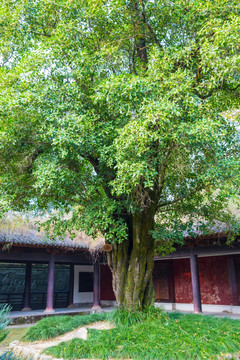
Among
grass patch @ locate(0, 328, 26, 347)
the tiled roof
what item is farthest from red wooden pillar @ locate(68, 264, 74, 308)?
grass patch @ locate(0, 328, 26, 347)

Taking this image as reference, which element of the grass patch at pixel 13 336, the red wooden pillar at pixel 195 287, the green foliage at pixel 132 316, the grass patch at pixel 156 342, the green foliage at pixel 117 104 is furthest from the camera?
the red wooden pillar at pixel 195 287

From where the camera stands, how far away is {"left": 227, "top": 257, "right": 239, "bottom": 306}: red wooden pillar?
10.9 m

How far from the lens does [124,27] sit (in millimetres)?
6891

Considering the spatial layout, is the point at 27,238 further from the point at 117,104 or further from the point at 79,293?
the point at 117,104

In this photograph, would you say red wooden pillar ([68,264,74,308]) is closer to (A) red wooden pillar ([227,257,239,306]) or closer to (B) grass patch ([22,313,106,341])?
(B) grass patch ([22,313,106,341])

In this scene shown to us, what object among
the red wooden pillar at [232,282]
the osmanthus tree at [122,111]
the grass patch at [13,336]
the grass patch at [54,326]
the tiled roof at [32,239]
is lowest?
the grass patch at [13,336]

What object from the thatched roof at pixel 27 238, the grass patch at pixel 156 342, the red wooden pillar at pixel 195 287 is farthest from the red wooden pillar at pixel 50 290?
the grass patch at pixel 156 342

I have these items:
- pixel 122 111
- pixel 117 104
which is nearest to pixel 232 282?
pixel 122 111

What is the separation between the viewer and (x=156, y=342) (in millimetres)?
5211

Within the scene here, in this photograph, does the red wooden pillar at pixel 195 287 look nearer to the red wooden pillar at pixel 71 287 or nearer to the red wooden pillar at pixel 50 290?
the red wooden pillar at pixel 50 290

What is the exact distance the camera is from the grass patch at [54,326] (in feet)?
22.9

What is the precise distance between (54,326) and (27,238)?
4.71 m

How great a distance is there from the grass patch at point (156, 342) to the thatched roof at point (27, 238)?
5.10 m

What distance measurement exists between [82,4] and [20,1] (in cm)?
139
